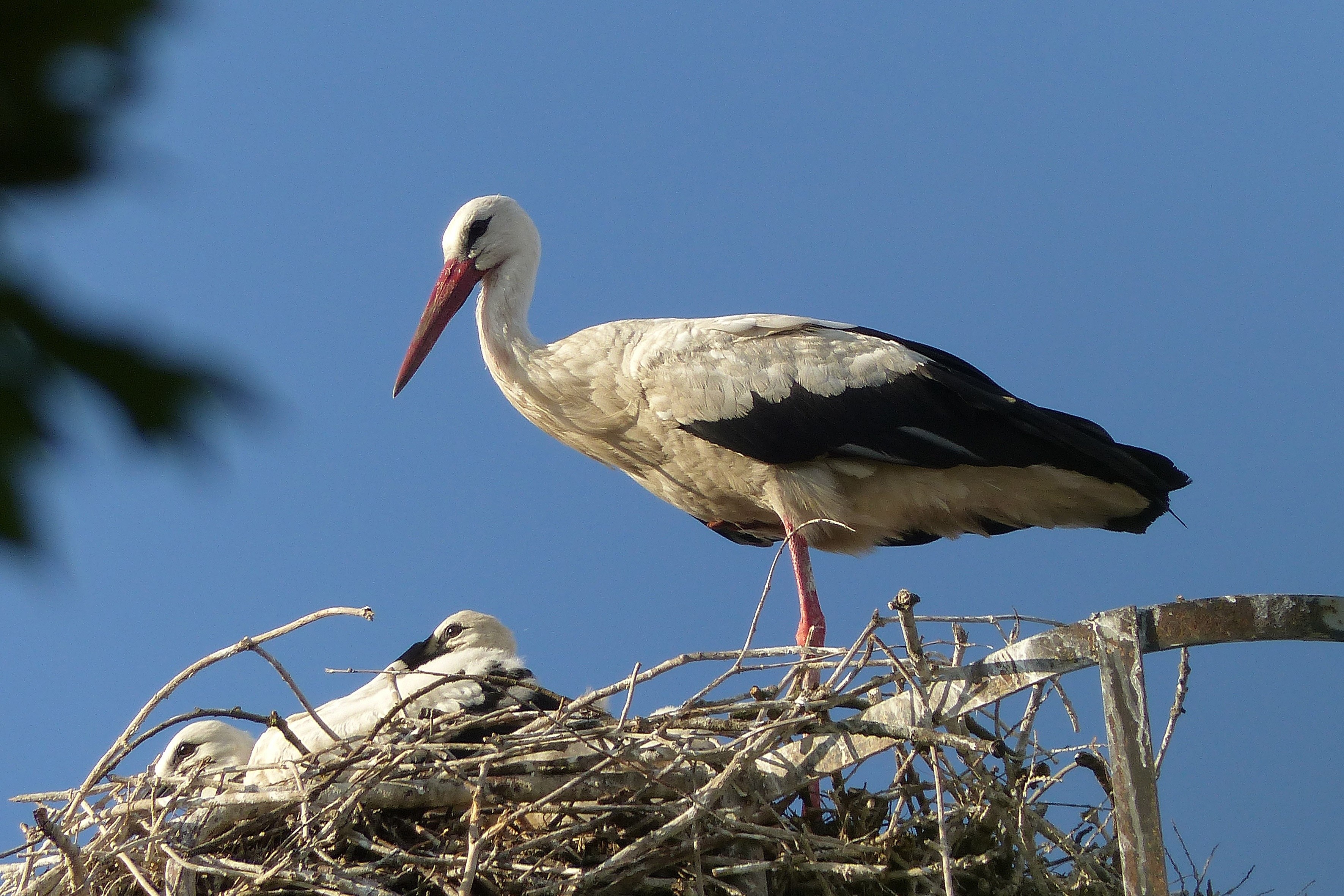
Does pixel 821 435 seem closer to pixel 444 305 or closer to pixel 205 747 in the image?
pixel 444 305

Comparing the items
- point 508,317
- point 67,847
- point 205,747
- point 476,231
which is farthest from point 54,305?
point 476,231

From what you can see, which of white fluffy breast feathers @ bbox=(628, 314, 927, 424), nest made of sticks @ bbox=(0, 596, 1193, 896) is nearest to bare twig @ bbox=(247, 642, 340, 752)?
nest made of sticks @ bbox=(0, 596, 1193, 896)

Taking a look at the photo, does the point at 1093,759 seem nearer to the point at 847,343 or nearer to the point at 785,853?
the point at 785,853

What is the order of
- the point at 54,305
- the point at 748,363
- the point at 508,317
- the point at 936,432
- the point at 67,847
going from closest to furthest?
1. the point at 54,305
2. the point at 67,847
3. the point at 936,432
4. the point at 748,363
5. the point at 508,317

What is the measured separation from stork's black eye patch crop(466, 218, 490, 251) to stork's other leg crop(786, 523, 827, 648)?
6.01ft

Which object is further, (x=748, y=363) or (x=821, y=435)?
(x=748, y=363)

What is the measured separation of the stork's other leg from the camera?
5016 mm

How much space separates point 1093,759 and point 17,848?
255 centimetres

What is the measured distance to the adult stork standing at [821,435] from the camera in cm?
474

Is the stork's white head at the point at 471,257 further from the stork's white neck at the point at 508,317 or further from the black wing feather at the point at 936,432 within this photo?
the black wing feather at the point at 936,432

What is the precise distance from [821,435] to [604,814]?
→ 2.04 meters

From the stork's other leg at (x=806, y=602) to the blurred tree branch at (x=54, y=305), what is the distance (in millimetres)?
4348

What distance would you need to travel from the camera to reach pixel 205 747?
4203 millimetres

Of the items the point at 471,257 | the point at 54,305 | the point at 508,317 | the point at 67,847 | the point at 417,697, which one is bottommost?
the point at 54,305
